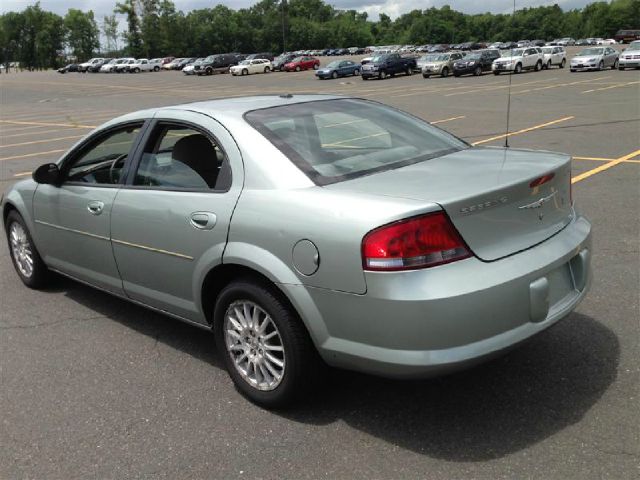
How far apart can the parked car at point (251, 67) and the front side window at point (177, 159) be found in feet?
185

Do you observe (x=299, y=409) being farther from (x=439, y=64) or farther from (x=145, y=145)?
(x=439, y=64)

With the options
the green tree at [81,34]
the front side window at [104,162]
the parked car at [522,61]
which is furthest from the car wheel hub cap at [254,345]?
the green tree at [81,34]

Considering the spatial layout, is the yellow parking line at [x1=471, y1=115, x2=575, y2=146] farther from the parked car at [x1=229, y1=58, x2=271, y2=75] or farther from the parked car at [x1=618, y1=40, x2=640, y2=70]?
the parked car at [x1=229, y1=58, x2=271, y2=75]

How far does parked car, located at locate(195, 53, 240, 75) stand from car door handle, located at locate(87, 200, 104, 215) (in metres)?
59.3

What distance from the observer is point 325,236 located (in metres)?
2.81

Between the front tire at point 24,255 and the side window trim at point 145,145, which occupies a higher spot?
the side window trim at point 145,145

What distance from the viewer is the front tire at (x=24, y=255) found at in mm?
5102

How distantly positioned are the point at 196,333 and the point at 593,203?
4.90 meters

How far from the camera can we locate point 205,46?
118688 mm

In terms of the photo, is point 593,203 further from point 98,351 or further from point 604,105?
point 604,105

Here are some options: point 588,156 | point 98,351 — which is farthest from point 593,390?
point 588,156

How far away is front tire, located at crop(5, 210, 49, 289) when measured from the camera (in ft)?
16.7

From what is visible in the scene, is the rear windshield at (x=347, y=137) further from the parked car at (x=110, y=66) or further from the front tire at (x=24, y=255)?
the parked car at (x=110, y=66)

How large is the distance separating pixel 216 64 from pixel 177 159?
61088 millimetres
